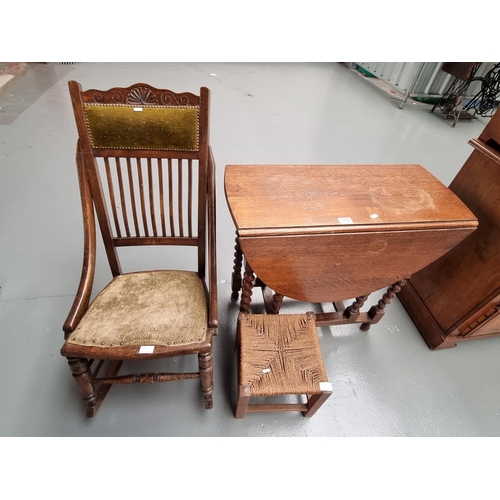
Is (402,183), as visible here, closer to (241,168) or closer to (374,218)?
(374,218)

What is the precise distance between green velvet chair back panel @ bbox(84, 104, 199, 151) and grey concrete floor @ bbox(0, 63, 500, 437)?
99 centimetres

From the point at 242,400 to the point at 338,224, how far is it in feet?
2.56

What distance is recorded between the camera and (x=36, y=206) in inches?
89.4

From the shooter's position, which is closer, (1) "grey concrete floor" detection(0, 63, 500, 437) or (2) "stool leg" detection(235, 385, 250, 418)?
(2) "stool leg" detection(235, 385, 250, 418)

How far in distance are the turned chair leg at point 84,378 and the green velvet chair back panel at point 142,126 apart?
0.78 m

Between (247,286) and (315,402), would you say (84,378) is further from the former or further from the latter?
(315,402)

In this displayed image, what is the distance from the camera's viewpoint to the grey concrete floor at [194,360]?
1348 mm

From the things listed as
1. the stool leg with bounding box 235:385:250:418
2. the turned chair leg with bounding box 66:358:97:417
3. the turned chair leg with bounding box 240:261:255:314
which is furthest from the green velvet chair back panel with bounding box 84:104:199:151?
the stool leg with bounding box 235:385:250:418

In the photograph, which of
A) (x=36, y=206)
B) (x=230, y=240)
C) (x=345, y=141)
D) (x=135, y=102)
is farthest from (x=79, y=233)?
(x=345, y=141)

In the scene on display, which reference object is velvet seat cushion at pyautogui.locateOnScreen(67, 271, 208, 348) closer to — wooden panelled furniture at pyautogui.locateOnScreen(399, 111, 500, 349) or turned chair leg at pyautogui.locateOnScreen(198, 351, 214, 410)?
turned chair leg at pyautogui.locateOnScreen(198, 351, 214, 410)

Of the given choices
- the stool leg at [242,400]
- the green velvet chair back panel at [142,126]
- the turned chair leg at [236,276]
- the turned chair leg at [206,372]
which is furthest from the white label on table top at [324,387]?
the green velvet chair back panel at [142,126]

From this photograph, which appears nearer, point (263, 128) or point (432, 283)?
point (432, 283)

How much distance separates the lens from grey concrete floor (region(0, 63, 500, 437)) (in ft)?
4.42

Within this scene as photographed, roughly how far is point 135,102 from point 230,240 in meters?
1.25
